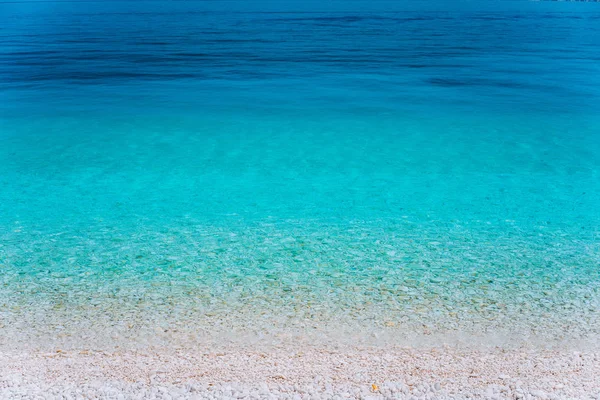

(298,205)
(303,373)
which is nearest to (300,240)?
(298,205)

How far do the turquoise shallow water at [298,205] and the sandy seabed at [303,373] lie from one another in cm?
30

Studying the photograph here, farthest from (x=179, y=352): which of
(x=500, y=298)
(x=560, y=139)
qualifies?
(x=560, y=139)

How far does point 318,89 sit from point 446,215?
9629 millimetres

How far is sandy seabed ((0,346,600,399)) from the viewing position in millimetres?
4598

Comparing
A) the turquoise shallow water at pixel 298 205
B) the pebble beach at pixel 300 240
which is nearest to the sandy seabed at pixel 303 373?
the pebble beach at pixel 300 240

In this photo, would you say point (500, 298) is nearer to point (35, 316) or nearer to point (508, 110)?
point (35, 316)

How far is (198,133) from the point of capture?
1308cm

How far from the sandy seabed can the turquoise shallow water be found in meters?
0.30

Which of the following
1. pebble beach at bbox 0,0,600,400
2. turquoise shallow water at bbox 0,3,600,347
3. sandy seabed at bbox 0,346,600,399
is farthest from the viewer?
turquoise shallow water at bbox 0,3,600,347

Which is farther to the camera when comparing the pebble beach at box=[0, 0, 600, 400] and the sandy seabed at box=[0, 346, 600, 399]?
the pebble beach at box=[0, 0, 600, 400]

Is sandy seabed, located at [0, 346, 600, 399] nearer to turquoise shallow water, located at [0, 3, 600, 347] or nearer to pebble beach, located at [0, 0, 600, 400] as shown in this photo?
pebble beach, located at [0, 0, 600, 400]

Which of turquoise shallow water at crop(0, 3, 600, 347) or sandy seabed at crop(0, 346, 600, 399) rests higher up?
sandy seabed at crop(0, 346, 600, 399)

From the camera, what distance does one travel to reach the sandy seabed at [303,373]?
4598 mm

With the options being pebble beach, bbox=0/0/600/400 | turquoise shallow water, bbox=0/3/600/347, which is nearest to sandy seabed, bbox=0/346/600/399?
pebble beach, bbox=0/0/600/400
